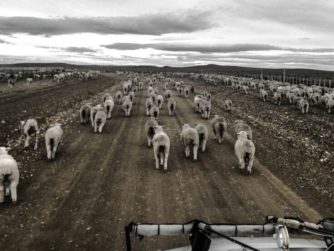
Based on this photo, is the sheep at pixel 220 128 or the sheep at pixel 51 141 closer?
the sheep at pixel 51 141

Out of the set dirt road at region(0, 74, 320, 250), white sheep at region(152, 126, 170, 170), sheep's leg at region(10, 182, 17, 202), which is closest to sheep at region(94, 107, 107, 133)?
dirt road at region(0, 74, 320, 250)

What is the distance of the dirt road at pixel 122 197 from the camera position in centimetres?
819

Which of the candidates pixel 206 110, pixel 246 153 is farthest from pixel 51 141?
pixel 206 110

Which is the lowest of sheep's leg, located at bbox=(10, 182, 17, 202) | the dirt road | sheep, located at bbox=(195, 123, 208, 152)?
the dirt road

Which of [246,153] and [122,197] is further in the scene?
[246,153]

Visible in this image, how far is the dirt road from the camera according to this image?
8188 mm

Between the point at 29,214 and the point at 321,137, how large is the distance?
47.6 feet

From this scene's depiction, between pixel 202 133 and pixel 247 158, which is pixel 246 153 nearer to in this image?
pixel 247 158

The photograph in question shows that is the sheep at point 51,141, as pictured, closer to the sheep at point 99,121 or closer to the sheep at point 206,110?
the sheep at point 99,121

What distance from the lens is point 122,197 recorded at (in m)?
10.3

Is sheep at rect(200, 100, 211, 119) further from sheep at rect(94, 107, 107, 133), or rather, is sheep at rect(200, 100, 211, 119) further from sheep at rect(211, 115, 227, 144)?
sheep at rect(94, 107, 107, 133)

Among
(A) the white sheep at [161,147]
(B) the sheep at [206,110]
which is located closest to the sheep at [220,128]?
(A) the white sheep at [161,147]

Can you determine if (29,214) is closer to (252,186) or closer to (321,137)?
(252,186)

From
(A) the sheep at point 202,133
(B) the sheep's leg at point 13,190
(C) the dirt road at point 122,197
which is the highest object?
(A) the sheep at point 202,133
